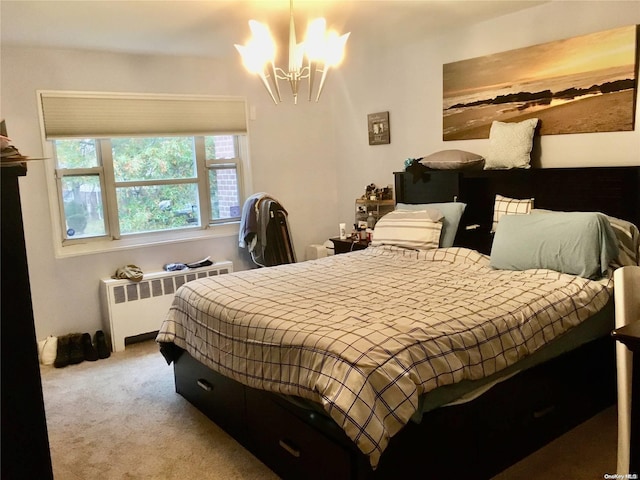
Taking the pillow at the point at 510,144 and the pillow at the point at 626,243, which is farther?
the pillow at the point at 510,144

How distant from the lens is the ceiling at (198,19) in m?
3.02

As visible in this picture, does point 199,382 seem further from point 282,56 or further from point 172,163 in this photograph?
point 282,56

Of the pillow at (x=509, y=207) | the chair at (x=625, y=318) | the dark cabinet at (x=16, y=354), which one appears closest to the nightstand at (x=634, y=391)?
the chair at (x=625, y=318)

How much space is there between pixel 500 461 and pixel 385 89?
327 cm

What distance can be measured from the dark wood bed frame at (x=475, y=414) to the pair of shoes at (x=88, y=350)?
3.66ft

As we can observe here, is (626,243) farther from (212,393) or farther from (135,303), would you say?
(135,303)

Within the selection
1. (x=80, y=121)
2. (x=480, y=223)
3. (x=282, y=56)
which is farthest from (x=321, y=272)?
(x=80, y=121)

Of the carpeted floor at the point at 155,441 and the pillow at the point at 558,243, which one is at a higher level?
the pillow at the point at 558,243

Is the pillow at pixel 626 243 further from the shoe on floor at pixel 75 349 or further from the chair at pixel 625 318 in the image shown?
the shoe on floor at pixel 75 349

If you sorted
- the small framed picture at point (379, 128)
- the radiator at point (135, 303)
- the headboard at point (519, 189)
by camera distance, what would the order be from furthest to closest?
the small framed picture at point (379, 128)
the radiator at point (135, 303)
the headboard at point (519, 189)

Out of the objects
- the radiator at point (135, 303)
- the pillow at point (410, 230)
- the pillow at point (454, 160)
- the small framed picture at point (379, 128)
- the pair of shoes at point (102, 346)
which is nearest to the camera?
the pillow at point (410, 230)

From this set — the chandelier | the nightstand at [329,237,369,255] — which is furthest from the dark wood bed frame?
the chandelier

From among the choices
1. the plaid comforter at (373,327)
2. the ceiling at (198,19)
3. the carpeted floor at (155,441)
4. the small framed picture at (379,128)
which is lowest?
the carpeted floor at (155,441)

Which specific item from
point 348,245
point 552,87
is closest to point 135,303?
point 348,245
